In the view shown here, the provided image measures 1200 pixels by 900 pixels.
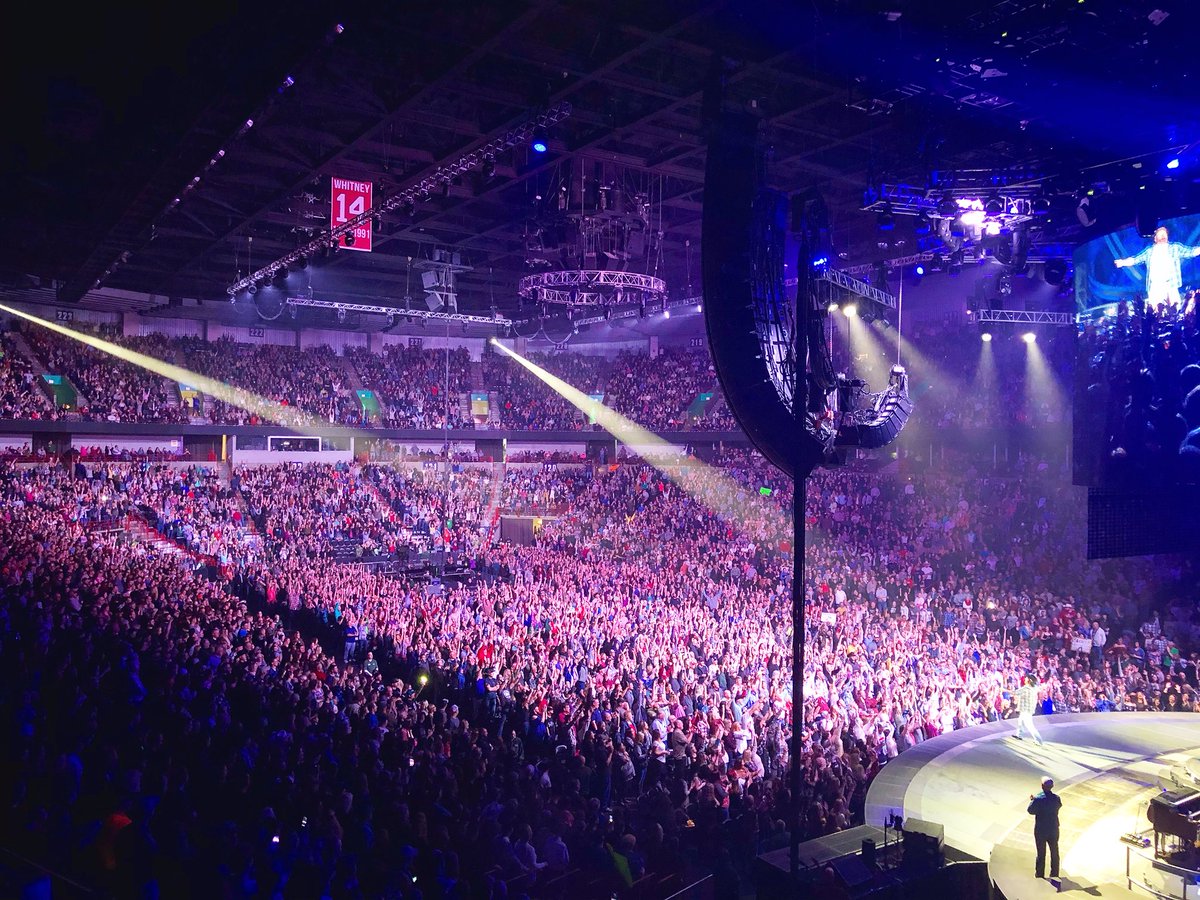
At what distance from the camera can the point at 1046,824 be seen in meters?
6.87

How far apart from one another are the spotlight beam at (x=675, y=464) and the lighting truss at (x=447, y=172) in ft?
39.3

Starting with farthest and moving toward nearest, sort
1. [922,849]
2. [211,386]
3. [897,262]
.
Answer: [211,386], [897,262], [922,849]

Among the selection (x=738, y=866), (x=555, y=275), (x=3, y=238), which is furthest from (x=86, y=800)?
(x=3, y=238)

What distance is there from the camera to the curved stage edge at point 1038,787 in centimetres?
727

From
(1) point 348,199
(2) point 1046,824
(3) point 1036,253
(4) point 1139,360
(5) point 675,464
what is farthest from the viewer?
(5) point 675,464

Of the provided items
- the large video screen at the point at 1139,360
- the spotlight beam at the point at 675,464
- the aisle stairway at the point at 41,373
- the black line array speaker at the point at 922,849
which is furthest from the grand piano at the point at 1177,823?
the aisle stairway at the point at 41,373

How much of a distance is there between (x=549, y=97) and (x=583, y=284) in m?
3.64

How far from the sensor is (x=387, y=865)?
17.9 feet

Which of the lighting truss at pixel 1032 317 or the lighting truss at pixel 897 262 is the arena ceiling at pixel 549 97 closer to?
the lighting truss at pixel 897 262

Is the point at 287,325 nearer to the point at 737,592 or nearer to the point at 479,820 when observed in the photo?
the point at 737,592

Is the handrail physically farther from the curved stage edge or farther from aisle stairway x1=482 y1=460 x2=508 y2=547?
aisle stairway x1=482 y1=460 x2=508 y2=547

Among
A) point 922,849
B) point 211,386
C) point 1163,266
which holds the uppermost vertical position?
point 1163,266

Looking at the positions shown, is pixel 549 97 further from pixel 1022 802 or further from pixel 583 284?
pixel 1022 802

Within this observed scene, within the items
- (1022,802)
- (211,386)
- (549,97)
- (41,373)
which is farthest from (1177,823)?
(41,373)
